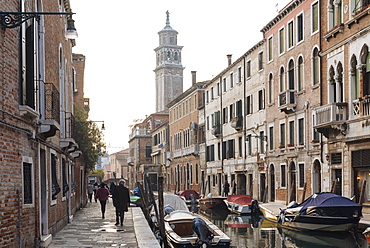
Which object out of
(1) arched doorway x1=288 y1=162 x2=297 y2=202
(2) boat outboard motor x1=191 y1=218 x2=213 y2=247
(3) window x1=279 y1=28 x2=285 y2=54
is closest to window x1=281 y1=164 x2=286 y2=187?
(1) arched doorway x1=288 y1=162 x2=297 y2=202

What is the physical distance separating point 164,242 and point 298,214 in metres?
5.22

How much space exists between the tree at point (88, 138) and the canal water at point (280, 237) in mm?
8478

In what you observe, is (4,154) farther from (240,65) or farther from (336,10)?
(240,65)

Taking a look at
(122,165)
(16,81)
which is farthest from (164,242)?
(122,165)

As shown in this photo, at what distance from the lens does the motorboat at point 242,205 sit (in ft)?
82.3

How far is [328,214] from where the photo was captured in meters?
16.4

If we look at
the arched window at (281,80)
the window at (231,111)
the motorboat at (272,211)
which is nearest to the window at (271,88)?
the arched window at (281,80)

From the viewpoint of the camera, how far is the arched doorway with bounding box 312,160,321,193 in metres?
22.7

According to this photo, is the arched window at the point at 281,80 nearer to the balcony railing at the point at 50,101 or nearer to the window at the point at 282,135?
the window at the point at 282,135

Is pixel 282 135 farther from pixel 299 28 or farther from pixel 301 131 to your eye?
pixel 299 28

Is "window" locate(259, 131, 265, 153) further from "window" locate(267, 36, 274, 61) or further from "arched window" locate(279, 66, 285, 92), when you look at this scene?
"window" locate(267, 36, 274, 61)

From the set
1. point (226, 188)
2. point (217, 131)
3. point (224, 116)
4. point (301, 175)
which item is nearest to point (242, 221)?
point (301, 175)

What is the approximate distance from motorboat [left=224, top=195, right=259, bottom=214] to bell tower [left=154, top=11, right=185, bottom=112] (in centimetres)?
5768

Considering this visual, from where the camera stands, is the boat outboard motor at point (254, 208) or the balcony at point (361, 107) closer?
the balcony at point (361, 107)
